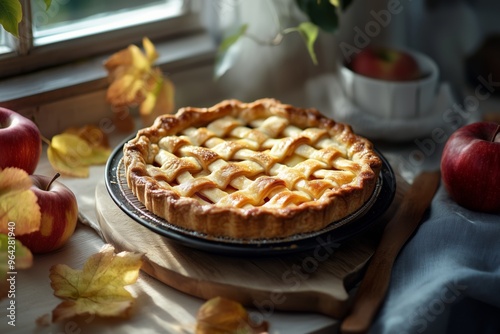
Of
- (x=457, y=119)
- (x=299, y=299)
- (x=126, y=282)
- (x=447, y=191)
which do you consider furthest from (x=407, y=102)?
(x=126, y=282)

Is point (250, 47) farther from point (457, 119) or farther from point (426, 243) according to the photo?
point (426, 243)

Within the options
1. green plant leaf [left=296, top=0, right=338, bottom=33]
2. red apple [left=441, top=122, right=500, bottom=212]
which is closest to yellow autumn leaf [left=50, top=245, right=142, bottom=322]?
red apple [left=441, top=122, right=500, bottom=212]

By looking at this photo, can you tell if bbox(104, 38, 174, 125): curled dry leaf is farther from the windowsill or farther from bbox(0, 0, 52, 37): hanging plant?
bbox(0, 0, 52, 37): hanging plant

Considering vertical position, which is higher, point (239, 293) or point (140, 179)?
point (140, 179)

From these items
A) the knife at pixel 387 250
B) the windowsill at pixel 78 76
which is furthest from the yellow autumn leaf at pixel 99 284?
the windowsill at pixel 78 76

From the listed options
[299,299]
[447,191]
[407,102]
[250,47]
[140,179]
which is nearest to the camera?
[299,299]

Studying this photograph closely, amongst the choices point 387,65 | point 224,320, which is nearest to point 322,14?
point 387,65

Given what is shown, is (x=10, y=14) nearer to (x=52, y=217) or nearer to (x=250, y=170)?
(x=52, y=217)
